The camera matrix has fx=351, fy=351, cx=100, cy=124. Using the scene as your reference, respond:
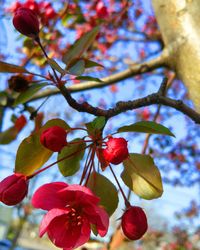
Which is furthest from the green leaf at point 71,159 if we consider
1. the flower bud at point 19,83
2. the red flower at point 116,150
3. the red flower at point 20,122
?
the red flower at point 20,122

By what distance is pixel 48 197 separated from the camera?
671 mm

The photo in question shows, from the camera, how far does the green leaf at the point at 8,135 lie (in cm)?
143

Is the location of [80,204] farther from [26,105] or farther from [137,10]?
[137,10]

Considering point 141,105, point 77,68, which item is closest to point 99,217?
point 141,105

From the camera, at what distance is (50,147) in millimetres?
718

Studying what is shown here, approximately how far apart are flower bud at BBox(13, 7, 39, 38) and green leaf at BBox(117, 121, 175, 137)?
34cm

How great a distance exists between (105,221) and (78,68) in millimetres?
412

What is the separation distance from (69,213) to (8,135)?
81 cm

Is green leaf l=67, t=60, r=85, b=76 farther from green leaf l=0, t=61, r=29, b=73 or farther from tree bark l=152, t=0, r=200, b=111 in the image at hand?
tree bark l=152, t=0, r=200, b=111

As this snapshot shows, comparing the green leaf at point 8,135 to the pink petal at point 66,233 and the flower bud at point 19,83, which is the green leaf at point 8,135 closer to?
the flower bud at point 19,83

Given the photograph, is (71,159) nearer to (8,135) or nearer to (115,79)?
(8,135)

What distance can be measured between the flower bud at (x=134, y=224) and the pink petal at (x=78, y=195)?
11cm

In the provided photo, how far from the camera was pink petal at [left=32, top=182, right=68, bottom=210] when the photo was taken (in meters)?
0.67

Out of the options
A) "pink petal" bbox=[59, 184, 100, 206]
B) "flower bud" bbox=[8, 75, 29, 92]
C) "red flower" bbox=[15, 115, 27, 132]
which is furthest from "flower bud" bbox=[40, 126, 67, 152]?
"red flower" bbox=[15, 115, 27, 132]
